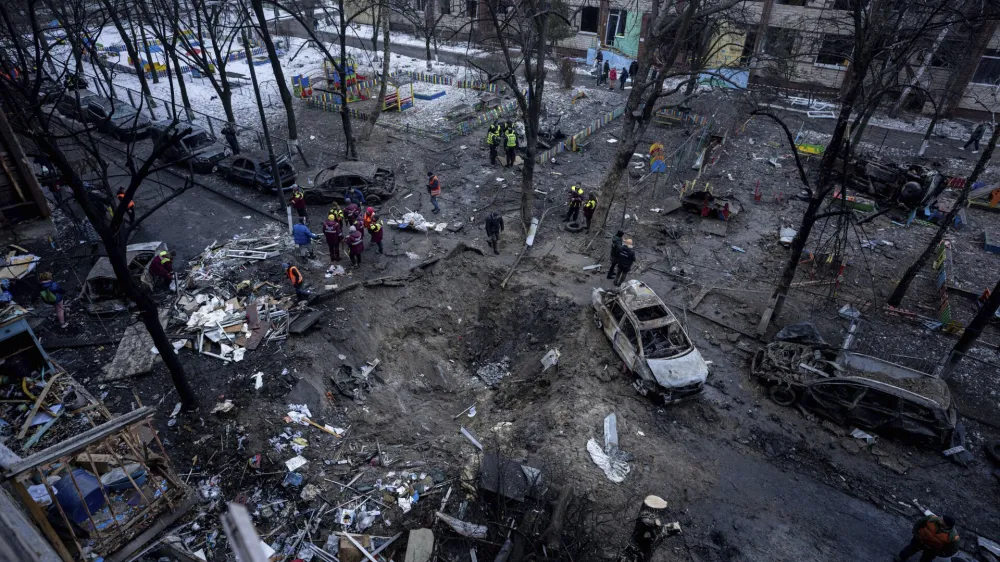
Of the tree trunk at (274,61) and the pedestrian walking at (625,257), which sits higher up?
the tree trunk at (274,61)

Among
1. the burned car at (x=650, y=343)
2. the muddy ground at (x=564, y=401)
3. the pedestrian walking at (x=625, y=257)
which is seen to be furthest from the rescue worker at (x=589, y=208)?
the burned car at (x=650, y=343)

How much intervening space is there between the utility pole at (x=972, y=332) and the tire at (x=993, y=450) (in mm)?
1790

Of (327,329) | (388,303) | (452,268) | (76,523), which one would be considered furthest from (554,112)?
(76,523)

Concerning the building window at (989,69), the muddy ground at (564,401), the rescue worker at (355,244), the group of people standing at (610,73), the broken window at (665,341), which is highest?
the building window at (989,69)

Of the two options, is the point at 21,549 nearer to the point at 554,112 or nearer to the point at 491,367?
the point at 491,367

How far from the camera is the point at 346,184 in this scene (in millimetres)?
18047

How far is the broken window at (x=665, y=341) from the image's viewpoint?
428 inches

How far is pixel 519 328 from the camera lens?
1355 centimetres

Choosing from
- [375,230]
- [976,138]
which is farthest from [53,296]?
[976,138]

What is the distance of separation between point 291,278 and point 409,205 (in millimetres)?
6508

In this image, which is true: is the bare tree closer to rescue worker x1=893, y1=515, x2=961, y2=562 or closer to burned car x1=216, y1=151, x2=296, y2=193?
burned car x1=216, y1=151, x2=296, y2=193

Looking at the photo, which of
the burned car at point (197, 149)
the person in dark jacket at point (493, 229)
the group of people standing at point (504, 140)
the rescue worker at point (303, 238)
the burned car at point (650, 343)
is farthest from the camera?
the group of people standing at point (504, 140)

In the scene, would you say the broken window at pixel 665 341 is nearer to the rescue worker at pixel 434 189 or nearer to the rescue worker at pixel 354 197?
the rescue worker at pixel 434 189

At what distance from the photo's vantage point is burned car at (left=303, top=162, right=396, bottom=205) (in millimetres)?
17703
